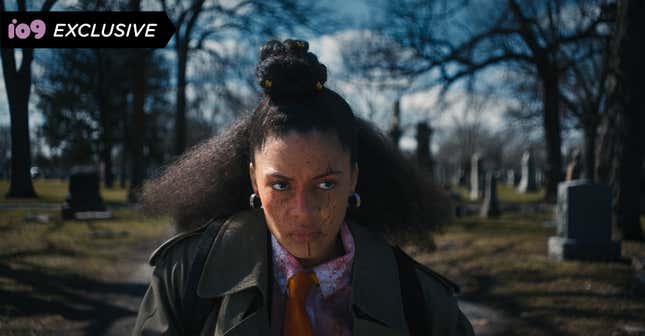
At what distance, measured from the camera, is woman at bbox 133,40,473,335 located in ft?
6.48

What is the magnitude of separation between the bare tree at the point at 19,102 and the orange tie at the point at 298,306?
125 inches

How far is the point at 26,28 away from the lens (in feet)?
13.1

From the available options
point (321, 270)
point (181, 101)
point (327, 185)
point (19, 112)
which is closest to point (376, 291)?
point (321, 270)

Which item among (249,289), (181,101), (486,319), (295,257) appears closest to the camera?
(249,289)

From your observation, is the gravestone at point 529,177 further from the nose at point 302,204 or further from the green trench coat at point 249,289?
the nose at point 302,204

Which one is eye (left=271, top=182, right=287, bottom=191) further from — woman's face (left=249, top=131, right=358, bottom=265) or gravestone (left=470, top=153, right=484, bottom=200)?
gravestone (left=470, top=153, right=484, bottom=200)

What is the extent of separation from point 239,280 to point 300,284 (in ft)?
0.82

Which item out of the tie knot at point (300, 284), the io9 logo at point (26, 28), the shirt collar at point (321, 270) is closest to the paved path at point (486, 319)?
the shirt collar at point (321, 270)

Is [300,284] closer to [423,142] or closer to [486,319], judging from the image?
[486,319]

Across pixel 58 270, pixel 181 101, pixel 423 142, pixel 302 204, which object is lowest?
pixel 58 270

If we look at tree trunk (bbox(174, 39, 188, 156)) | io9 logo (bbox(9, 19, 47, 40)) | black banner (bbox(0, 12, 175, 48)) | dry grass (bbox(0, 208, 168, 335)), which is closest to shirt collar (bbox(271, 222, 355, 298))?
dry grass (bbox(0, 208, 168, 335))

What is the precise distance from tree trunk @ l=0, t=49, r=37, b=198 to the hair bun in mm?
2850

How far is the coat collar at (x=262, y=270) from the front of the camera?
6.47 feet

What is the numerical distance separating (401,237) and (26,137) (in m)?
3.30
